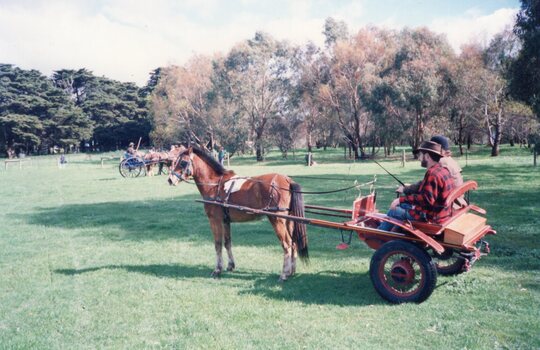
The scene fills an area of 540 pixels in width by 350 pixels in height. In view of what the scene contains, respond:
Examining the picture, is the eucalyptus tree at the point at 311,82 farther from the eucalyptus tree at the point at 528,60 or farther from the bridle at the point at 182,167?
the bridle at the point at 182,167

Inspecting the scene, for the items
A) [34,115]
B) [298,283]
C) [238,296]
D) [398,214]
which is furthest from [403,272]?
[34,115]

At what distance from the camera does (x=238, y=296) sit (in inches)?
222

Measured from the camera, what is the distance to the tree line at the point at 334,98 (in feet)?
111

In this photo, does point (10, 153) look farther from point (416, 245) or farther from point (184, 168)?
point (416, 245)

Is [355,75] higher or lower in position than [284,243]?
higher

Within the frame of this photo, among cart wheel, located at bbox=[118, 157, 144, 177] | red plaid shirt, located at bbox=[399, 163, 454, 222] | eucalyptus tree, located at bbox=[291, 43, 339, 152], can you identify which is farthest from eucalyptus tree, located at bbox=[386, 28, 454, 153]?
red plaid shirt, located at bbox=[399, 163, 454, 222]

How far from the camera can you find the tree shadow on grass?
5.42 metres

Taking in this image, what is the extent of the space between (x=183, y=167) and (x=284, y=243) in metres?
2.17

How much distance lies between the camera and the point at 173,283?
6285mm

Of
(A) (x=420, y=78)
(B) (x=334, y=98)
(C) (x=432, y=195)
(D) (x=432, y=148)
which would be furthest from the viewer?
(B) (x=334, y=98)

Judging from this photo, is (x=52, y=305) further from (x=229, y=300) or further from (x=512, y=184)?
(x=512, y=184)

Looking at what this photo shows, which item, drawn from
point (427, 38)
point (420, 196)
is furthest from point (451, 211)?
point (427, 38)

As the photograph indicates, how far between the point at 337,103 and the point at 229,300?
35450 mm

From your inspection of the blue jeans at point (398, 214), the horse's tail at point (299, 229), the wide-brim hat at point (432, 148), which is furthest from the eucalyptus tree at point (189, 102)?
the wide-brim hat at point (432, 148)
